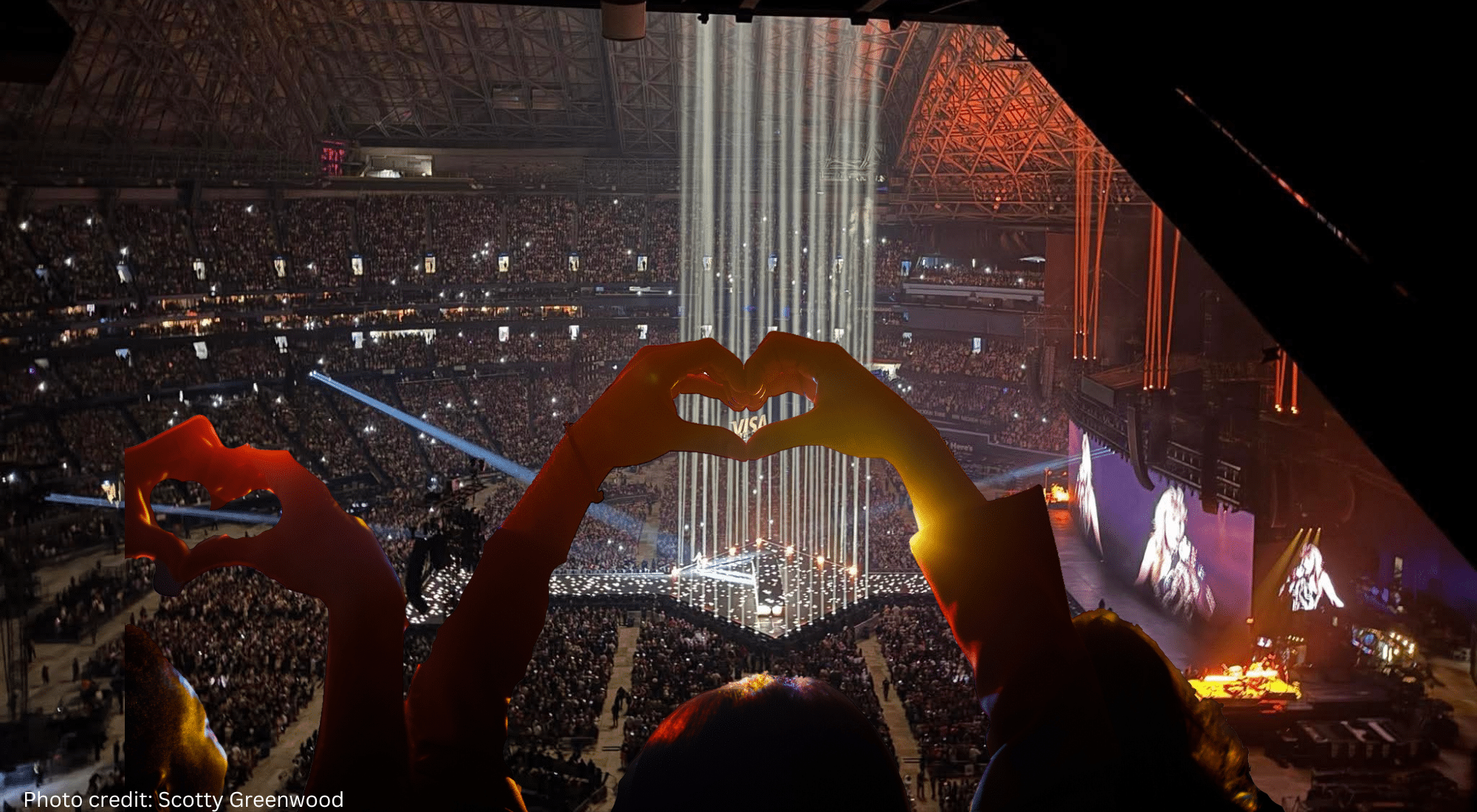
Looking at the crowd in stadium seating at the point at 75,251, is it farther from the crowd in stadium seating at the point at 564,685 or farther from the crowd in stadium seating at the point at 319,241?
the crowd in stadium seating at the point at 564,685

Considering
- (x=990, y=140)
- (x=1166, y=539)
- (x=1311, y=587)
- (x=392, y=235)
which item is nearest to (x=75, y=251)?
(x=392, y=235)

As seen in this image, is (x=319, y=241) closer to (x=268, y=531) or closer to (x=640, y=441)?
(x=268, y=531)

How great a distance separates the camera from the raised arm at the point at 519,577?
5430 millimetres

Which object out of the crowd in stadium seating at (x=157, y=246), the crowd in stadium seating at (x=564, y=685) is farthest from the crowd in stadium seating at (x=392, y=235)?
the crowd in stadium seating at (x=564, y=685)

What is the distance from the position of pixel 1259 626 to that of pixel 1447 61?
22.5 metres

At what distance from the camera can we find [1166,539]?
1038 inches

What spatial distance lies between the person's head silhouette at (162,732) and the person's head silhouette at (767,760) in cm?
363

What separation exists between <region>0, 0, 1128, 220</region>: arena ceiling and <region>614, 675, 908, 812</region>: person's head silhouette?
30.5m

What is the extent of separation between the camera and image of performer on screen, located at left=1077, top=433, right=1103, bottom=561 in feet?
104

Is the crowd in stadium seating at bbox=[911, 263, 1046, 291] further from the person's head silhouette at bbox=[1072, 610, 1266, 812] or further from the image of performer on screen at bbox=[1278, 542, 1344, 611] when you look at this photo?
the person's head silhouette at bbox=[1072, 610, 1266, 812]

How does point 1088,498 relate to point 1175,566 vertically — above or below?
above

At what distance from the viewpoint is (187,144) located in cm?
4200

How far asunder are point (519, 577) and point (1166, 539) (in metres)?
24.0

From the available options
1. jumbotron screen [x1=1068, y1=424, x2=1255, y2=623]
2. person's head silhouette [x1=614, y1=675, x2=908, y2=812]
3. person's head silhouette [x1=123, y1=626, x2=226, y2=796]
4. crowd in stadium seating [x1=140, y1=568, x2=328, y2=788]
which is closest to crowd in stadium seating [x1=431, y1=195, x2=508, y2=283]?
crowd in stadium seating [x1=140, y1=568, x2=328, y2=788]
